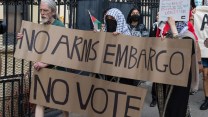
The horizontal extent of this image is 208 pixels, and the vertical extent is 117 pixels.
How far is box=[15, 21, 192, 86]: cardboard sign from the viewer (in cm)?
440

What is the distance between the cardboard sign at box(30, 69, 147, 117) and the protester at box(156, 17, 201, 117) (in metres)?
0.67

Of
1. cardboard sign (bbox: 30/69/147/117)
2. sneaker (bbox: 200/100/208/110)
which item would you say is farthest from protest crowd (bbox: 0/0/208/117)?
sneaker (bbox: 200/100/208/110)

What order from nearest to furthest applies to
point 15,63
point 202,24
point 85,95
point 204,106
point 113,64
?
point 113,64 → point 85,95 → point 15,63 → point 204,106 → point 202,24

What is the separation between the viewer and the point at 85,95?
4.72 m

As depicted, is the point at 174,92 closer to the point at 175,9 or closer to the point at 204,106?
the point at 175,9

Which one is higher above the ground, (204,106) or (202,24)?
(202,24)

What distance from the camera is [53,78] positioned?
15.9ft

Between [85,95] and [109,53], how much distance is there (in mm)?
529

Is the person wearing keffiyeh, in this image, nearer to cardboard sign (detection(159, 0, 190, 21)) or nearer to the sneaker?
cardboard sign (detection(159, 0, 190, 21))

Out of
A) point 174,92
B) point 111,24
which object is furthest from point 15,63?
point 174,92

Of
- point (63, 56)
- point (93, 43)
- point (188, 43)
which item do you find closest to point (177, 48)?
point (188, 43)

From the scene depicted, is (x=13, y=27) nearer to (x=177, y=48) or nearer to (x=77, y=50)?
(x=77, y=50)

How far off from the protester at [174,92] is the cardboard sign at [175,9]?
0.07 m

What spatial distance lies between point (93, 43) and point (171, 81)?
3.09 ft
